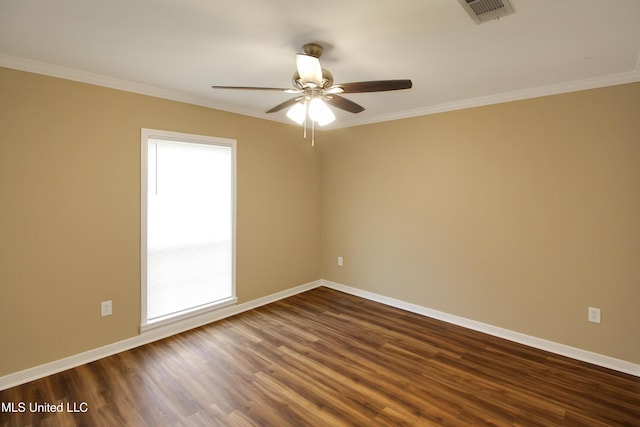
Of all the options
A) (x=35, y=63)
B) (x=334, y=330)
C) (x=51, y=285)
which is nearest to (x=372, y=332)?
(x=334, y=330)

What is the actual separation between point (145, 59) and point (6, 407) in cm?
260

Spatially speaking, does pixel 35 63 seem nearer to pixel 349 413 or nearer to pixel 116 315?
pixel 116 315

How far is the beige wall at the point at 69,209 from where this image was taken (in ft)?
7.77

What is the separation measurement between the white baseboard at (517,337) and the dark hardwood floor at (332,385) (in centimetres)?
9

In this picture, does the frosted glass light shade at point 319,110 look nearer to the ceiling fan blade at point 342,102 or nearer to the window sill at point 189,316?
the ceiling fan blade at point 342,102

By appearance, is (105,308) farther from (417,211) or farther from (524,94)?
(524,94)

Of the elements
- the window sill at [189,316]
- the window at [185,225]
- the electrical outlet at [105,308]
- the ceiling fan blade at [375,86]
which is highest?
the ceiling fan blade at [375,86]

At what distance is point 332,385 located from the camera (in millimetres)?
2404

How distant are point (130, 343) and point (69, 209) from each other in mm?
1334

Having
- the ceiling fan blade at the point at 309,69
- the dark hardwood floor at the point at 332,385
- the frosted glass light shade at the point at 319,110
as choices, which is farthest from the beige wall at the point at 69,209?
the ceiling fan blade at the point at 309,69

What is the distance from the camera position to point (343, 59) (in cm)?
229

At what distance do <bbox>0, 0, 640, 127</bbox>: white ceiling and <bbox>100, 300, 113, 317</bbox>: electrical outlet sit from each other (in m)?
1.93

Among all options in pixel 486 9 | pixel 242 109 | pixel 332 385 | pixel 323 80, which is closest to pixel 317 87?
pixel 323 80

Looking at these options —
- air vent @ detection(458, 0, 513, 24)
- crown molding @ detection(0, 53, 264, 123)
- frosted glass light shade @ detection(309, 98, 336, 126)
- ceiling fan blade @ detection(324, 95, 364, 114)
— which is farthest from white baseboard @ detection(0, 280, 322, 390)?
air vent @ detection(458, 0, 513, 24)
